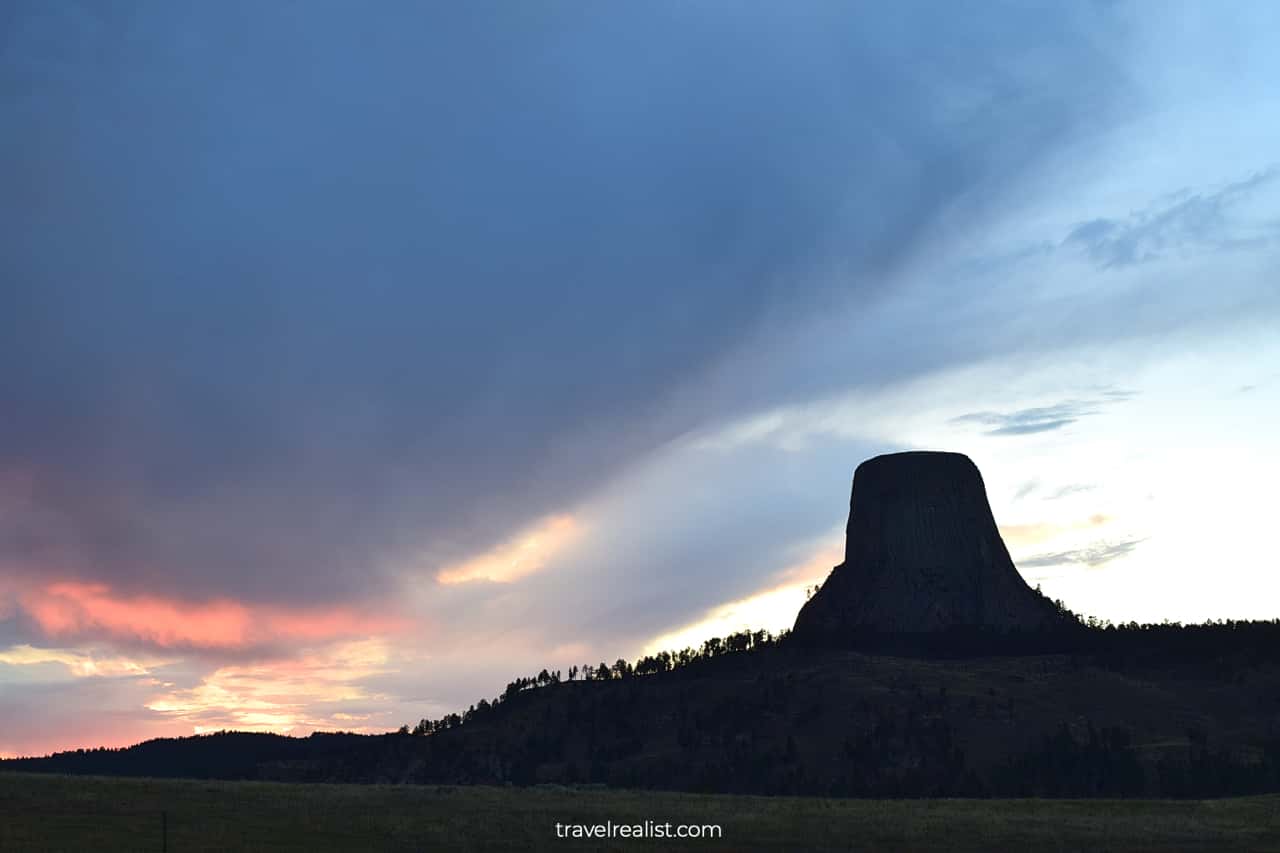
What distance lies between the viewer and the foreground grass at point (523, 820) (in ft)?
168

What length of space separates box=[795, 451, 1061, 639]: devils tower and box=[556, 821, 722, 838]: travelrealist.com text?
103 meters

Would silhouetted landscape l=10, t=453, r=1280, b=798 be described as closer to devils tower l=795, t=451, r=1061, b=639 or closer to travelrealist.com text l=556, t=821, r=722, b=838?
devils tower l=795, t=451, r=1061, b=639

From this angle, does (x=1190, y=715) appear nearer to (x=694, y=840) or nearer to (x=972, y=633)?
(x=972, y=633)

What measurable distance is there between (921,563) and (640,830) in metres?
115

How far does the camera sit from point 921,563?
545ft

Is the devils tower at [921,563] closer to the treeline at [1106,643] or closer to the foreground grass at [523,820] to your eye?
the treeline at [1106,643]

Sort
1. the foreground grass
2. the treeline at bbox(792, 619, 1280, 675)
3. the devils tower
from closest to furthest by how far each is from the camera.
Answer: the foreground grass < the treeline at bbox(792, 619, 1280, 675) < the devils tower

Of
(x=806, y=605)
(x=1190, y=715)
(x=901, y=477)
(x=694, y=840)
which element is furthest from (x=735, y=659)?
(x=694, y=840)

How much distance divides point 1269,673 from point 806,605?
59.6m

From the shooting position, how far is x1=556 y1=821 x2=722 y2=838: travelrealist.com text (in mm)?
54281

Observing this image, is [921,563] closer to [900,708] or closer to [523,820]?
[900,708]

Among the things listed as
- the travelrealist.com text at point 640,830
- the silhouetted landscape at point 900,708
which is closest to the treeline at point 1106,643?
the silhouetted landscape at point 900,708

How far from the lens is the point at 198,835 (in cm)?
5144

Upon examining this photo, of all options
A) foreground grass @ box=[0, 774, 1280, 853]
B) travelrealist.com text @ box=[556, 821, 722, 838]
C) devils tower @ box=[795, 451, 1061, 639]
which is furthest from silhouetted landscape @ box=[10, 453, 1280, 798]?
travelrealist.com text @ box=[556, 821, 722, 838]
